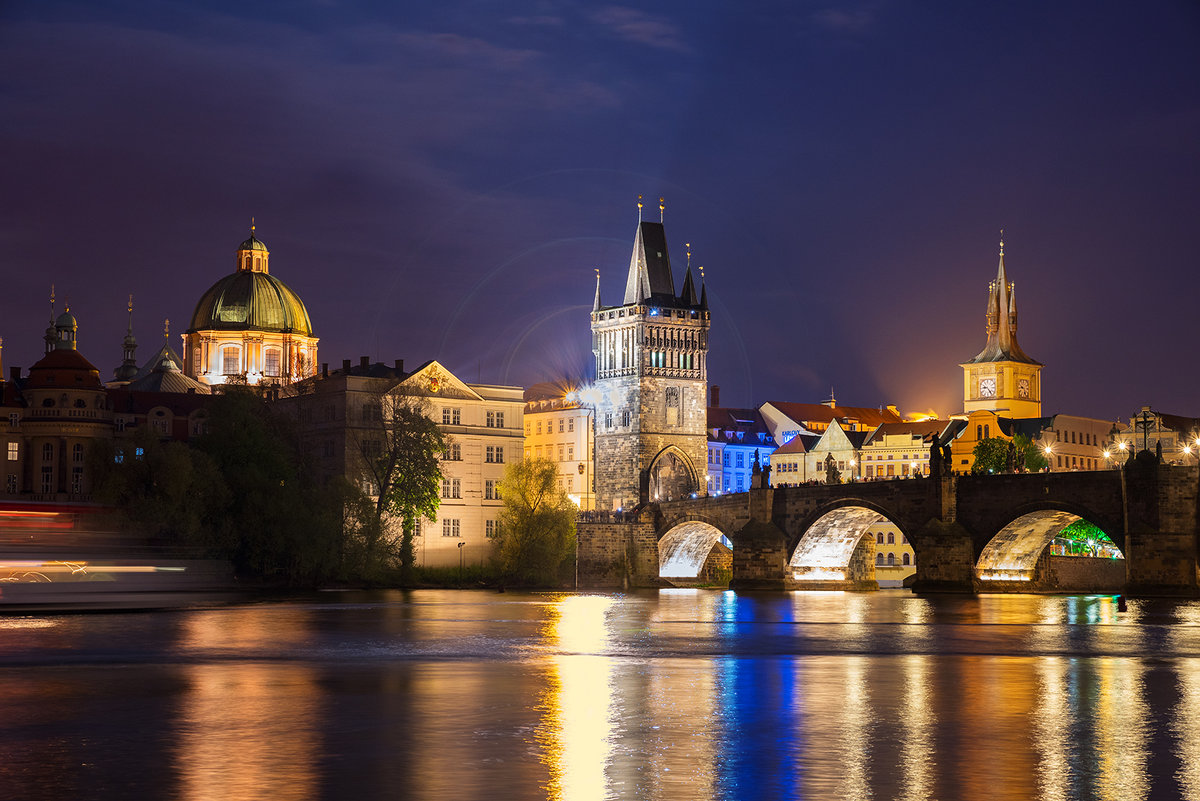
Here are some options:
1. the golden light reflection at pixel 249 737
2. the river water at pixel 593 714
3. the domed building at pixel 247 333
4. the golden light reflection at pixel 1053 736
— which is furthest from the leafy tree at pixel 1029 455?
the golden light reflection at pixel 249 737

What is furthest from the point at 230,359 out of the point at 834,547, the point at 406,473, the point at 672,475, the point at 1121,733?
the point at 1121,733

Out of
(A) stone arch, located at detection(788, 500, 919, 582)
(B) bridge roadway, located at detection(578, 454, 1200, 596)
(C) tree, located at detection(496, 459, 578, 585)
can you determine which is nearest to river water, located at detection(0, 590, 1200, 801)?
(B) bridge roadway, located at detection(578, 454, 1200, 596)

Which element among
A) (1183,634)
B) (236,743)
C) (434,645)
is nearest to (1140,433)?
(1183,634)

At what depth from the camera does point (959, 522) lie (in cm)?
8325

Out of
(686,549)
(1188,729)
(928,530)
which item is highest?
(928,530)

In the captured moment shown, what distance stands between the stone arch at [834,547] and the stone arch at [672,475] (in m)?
22.4

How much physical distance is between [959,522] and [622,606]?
61.7 feet

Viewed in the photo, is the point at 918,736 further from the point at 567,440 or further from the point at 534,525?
the point at 567,440

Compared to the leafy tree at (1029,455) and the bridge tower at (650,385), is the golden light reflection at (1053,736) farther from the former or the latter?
the leafy tree at (1029,455)

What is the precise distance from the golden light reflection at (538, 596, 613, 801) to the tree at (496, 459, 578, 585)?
56.3m

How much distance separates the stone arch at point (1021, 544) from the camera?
81250mm

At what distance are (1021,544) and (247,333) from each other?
279ft

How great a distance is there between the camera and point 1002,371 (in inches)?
7480

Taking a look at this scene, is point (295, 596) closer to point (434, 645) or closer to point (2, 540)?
point (2, 540)
